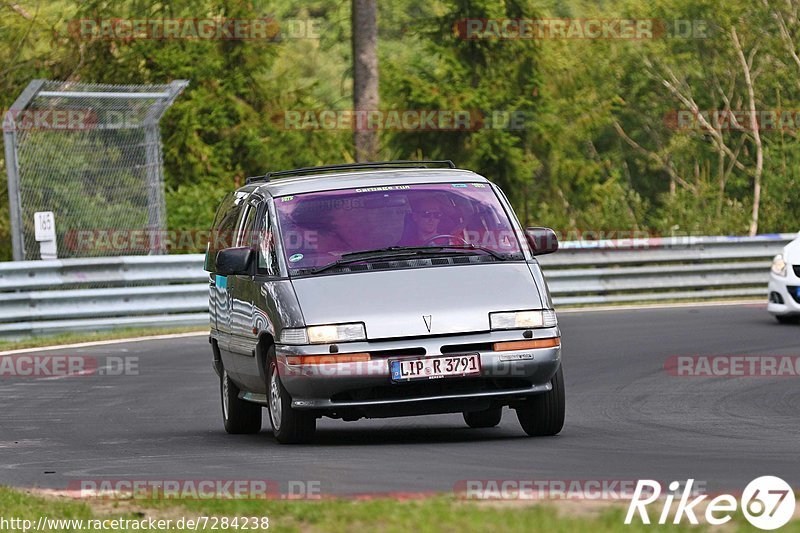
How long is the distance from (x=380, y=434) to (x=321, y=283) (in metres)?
1.45

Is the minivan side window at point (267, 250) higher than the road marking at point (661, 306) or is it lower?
higher

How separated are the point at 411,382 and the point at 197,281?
1295 centimetres

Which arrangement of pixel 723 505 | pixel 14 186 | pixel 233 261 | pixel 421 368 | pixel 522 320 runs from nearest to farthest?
1. pixel 723 505
2. pixel 421 368
3. pixel 522 320
4. pixel 233 261
5. pixel 14 186

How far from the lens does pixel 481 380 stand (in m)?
9.54

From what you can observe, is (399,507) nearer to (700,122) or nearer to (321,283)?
(321,283)

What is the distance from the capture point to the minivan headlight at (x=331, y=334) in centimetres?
940

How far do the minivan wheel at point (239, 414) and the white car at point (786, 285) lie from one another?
360 inches

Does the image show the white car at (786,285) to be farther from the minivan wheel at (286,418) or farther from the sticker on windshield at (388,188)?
the minivan wheel at (286,418)

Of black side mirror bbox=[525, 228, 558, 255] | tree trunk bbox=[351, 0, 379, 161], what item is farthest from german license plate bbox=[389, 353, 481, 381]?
tree trunk bbox=[351, 0, 379, 161]

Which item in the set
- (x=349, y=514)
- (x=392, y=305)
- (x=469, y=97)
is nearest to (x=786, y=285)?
(x=392, y=305)

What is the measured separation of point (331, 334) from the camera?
30.9 feet

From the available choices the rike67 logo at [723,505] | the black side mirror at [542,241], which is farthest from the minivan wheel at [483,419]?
the rike67 logo at [723,505]

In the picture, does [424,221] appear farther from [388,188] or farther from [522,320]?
[522,320]

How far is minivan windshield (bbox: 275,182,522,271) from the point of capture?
398 inches
